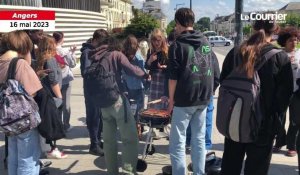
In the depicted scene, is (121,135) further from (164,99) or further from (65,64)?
(65,64)

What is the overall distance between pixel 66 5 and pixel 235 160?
106 feet

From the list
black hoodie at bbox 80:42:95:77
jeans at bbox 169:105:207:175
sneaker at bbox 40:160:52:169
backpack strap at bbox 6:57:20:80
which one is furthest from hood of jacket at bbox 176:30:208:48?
sneaker at bbox 40:160:52:169

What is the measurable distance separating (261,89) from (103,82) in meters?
1.81

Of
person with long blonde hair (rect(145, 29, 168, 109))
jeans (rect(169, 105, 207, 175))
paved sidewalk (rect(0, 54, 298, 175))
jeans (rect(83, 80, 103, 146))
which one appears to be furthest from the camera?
jeans (rect(83, 80, 103, 146))

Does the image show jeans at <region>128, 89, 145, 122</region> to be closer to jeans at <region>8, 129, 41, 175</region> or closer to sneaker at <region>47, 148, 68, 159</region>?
sneaker at <region>47, 148, 68, 159</region>

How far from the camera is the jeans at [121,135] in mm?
4453

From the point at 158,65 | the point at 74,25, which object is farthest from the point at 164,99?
the point at 74,25

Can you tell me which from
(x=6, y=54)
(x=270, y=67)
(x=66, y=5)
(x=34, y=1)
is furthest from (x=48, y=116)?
(x=66, y=5)

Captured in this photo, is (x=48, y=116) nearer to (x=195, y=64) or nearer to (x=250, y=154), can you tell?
(x=195, y=64)

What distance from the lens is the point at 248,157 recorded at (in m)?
3.61

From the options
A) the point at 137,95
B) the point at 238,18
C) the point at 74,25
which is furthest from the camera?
the point at 74,25

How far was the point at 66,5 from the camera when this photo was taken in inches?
1330

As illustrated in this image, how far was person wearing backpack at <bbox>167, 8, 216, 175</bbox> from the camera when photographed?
3.86 meters

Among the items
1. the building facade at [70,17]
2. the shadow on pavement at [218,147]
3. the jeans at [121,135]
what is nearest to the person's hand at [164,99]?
the jeans at [121,135]
